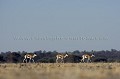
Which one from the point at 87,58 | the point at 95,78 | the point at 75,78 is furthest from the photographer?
the point at 87,58

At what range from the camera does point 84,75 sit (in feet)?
58.3

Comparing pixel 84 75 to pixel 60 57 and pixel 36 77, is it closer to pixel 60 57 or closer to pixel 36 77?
pixel 36 77

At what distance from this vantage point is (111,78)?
17.0 meters

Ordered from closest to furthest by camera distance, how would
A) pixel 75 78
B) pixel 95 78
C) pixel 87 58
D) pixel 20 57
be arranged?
1. pixel 75 78
2. pixel 95 78
3. pixel 87 58
4. pixel 20 57

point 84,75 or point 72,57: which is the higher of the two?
point 72,57

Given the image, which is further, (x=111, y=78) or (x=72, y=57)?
(x=72, y=57)

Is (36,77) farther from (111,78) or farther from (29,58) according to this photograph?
(29,58)

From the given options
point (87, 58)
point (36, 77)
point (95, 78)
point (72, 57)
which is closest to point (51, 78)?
point (36, 77)

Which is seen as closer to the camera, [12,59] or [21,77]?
[21,77]

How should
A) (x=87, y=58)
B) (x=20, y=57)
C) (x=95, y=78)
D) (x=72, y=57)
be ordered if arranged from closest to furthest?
1. (x=95, y=78)
2. (x=87, y=58)
3. (x=72, y=57)
4. (x=20, y=57)

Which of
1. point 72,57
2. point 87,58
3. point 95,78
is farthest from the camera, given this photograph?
point 72,57

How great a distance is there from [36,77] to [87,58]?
163 ft

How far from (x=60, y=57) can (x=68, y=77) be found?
164 ft

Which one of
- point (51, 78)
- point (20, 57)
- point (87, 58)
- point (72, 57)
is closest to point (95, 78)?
point (51, 78)
